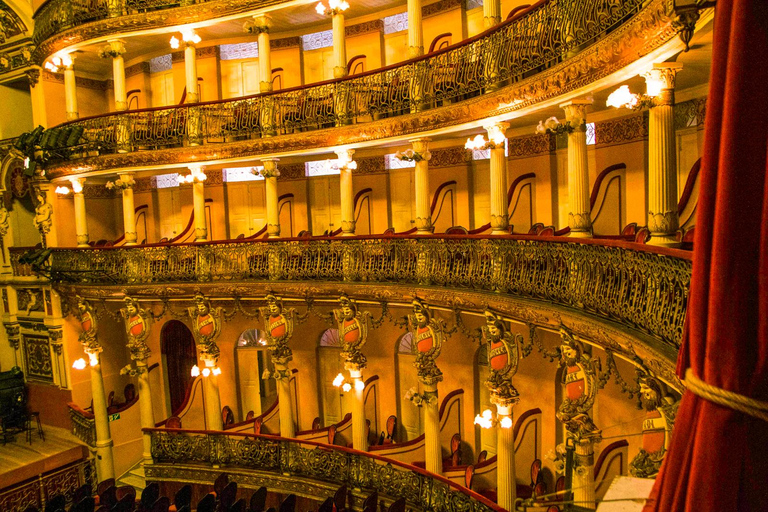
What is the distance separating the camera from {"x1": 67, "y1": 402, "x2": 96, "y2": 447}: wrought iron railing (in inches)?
785

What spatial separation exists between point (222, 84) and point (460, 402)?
44.2ft

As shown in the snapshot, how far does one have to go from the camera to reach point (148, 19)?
18688mm

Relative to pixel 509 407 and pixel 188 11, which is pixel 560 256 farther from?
pixel 188 11

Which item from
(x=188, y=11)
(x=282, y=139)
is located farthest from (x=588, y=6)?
(x=188, y=11)

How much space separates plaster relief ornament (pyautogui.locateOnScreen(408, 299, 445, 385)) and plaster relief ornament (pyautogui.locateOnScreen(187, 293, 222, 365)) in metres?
6.91

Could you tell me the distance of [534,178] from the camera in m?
15.1

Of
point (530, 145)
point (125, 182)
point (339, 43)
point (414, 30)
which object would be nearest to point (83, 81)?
point (125, 182)

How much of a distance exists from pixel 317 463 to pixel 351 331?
3881mm

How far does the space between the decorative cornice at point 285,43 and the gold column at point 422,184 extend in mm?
7696

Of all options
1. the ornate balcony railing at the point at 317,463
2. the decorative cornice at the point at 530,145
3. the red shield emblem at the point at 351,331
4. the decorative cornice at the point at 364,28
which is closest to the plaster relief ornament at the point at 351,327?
the red shield emblem at the point at 351,331

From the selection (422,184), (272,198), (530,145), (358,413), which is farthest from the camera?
(272,198)

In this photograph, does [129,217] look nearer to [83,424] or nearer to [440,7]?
[83,424]

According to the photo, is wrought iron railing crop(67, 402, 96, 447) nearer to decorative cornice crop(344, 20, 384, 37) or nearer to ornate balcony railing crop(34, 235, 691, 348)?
ornate balcony railing crop(34, 235, 691, 348)

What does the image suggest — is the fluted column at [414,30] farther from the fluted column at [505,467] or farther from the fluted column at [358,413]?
the fluted column at [505,467]
